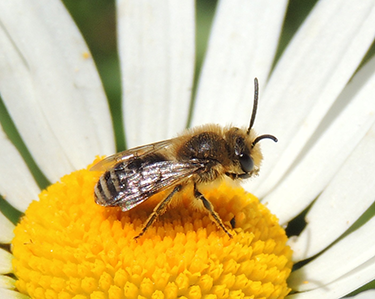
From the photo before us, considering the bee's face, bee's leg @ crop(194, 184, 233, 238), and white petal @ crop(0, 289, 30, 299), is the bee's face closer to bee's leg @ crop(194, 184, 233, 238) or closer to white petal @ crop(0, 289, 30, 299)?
bee's leg @ crop(194, 184, 233, 238)

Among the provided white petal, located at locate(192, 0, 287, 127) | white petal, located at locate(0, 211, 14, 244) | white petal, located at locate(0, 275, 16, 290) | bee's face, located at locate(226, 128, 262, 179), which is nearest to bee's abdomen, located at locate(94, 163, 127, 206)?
bee's face, located at locate(226, 128, 262, 179)

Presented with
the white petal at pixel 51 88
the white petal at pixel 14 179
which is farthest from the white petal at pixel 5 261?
the white petal at pixel 51 88

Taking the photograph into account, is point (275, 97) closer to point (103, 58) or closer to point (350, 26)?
point (350, 26)

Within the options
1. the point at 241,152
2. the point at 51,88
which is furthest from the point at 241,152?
the point at 51,88

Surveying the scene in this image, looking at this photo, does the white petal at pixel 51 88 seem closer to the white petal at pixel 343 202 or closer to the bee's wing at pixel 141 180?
the bee's wing at pixel 141 180

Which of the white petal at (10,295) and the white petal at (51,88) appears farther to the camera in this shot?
the white petal at (51,88)

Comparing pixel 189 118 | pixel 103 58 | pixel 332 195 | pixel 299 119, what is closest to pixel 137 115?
pixel 189 118

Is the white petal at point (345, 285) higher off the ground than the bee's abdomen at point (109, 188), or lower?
lower
